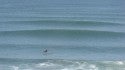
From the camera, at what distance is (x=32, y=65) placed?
4122cm

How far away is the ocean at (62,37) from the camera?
42.3 metres

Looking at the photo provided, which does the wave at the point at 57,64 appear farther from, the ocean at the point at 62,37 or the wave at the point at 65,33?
the wave at the point at 65,33

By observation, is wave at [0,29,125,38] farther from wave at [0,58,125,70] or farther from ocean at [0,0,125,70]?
wave at [0,58,125,70]

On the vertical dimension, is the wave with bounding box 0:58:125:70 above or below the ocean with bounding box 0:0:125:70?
below

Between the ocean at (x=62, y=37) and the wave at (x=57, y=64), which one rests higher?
the ocean at (x=62, y=37)

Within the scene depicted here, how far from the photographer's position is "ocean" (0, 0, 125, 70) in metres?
42.3

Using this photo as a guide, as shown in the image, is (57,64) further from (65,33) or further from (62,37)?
(65,33)

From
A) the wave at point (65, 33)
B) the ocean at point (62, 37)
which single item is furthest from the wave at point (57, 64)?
the wave at point (65, 33)

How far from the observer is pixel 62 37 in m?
58.3

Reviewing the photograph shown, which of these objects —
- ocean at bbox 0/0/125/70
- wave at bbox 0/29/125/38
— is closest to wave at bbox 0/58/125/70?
ocean at bbox 0/0/125/70

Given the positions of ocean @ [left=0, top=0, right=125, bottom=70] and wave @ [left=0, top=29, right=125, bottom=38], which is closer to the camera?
ocean @ [left=0, top=0, right=125, bottom=70]

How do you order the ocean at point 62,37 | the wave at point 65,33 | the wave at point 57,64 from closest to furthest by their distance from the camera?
the wave at point 57,64 < the ocean at point 62,37 < the wave at point 65,33

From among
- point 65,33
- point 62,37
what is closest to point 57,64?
point 62,37

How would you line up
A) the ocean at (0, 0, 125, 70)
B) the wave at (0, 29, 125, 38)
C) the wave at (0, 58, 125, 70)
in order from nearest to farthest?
the wave at (0, 58, 125, 70) → the ocean at (0, 0, 125, 70) → the wave at (0, 29, 125, 38)
